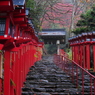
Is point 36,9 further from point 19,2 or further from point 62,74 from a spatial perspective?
point 19,2

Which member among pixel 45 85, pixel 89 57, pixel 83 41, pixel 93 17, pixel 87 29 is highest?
pixel 93 17

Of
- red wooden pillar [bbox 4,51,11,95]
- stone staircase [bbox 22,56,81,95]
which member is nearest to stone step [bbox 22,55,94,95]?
stone staircase [bbox 22,56,81,95]

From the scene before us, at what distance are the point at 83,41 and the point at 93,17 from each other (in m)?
3.83

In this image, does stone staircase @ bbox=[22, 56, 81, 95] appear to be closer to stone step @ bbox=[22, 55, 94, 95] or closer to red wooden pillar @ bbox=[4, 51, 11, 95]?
stone step @ bbox=[22, 55, 94, 95]

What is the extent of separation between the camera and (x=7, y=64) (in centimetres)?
535

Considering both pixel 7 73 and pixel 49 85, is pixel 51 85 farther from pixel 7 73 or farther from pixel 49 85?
pixel 7 73

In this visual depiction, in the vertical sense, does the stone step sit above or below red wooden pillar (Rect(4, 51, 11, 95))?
below

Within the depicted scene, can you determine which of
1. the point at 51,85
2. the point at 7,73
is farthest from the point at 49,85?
the point at 7,73

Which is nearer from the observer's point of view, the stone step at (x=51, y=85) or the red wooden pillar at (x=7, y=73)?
the red wooden pillar at (x=7, y=73)

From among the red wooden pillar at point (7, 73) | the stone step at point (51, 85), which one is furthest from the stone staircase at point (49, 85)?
Answer: the red wooden pillar at point (7, 73)

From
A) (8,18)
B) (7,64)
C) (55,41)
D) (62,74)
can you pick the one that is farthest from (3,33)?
(55,41)

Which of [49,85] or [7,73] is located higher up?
[7,73]

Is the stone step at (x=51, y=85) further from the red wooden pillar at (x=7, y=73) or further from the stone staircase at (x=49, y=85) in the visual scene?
the red wooden pillar at (x=7, y=73)

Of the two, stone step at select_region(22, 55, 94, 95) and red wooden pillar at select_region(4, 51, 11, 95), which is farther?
stone step at select_region(22, 55, 94, 95)
